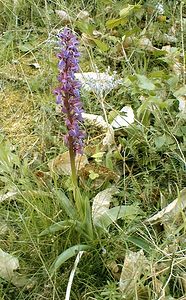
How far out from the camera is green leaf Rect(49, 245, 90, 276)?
154 centimetres

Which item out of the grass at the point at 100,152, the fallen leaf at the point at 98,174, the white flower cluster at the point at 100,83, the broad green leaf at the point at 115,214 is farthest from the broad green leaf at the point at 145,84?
the broad green leaf at the point at 115,214

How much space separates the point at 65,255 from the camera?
1554 millimetres

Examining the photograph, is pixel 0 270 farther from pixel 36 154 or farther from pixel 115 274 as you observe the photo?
pixel 36 154

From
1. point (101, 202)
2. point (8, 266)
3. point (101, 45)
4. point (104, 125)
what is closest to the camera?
point (8, 266)

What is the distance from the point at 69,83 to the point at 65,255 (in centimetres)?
44

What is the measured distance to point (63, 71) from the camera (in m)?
1.46

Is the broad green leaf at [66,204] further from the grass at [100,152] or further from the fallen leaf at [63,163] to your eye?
the fallen leaf at [63,163]

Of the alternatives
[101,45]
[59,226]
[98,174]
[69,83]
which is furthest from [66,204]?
[101,45]

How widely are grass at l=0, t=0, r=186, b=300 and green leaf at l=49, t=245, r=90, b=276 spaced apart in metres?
0.02

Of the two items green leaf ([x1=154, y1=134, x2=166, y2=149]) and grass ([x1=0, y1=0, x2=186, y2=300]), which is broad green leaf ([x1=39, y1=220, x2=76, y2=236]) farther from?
green leaf ([x1=154, y1=134, x2=166, y2=149])

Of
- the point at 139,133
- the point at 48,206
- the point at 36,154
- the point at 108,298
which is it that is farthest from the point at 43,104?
the point at 108,298

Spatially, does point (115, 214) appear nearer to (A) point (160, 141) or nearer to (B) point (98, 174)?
(B) point (98, 174)

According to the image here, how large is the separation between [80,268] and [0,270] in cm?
21

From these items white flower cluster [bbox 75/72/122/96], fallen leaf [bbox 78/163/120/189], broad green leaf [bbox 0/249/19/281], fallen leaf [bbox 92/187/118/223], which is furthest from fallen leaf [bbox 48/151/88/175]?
broad green leaf [bbox 0/249/19/281]
